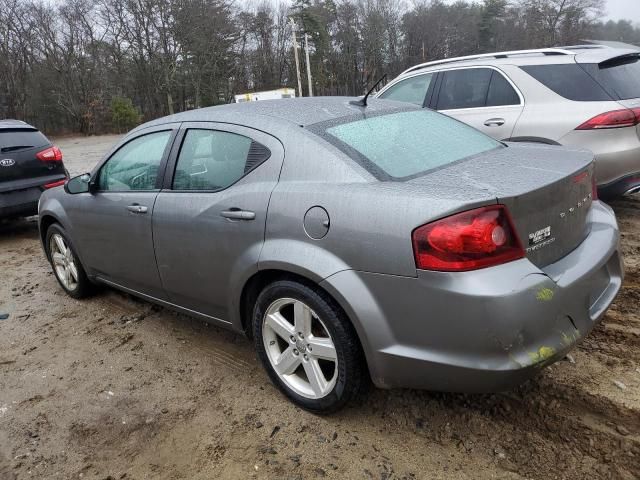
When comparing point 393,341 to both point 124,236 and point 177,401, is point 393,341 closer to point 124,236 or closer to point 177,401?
point 177,401

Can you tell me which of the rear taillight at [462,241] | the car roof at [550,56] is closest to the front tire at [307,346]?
the rear taillight at [462,241]

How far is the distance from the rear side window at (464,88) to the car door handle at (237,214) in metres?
3.71

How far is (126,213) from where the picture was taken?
345 centimetres

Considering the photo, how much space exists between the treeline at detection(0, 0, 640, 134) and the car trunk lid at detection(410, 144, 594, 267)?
3097 centimetres

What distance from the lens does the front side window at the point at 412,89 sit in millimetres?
6188

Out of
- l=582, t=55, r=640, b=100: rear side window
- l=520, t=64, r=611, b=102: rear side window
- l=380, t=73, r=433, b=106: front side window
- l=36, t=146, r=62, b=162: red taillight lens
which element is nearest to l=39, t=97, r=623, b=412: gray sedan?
l=520, t=64, r=611, b=102: rear side window

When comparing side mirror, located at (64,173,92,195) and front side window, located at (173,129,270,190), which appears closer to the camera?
front side window, located at (173,129,270,190)

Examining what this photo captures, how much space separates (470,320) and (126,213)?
2432mm

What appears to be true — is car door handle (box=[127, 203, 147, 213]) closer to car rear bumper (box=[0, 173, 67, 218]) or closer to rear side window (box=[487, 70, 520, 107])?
rear side window (box=[487, 70, 520, 107])

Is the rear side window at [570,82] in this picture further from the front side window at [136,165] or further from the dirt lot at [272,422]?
the front side window at [136,165]

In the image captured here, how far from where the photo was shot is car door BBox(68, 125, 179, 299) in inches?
131

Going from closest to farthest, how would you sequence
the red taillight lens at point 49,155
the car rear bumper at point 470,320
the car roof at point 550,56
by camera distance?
1. the car rear bumper at point 470,320
2. the car roof at point 550,56
3. the red taillight lens at point 49,155

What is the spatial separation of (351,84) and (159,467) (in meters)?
58.5

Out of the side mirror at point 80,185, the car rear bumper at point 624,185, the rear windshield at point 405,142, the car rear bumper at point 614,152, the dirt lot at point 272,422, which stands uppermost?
the rear windshield at point 405,142
